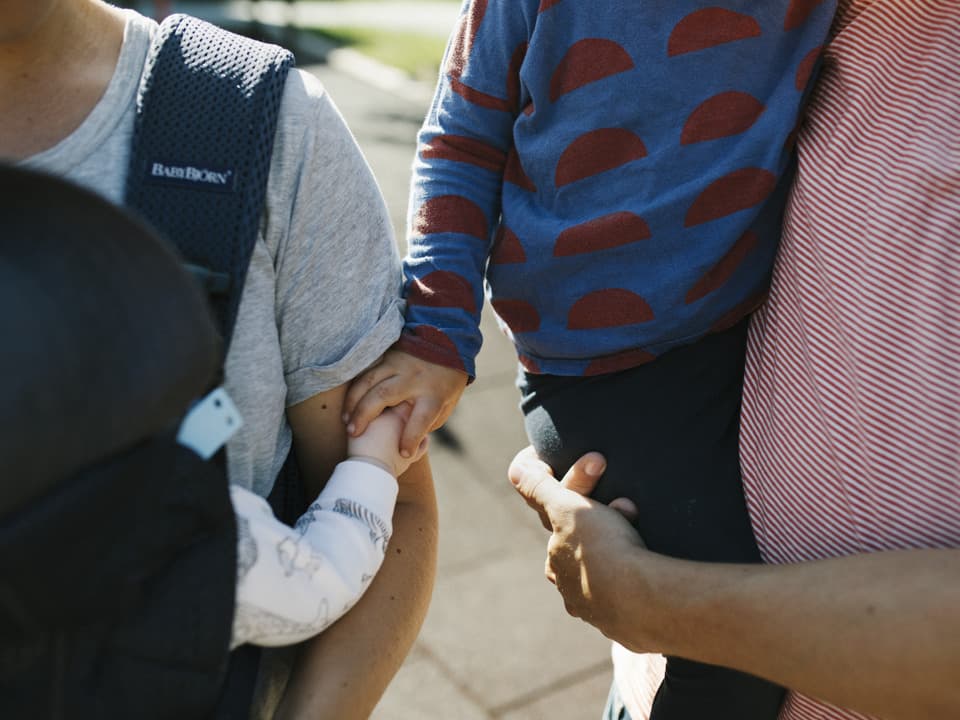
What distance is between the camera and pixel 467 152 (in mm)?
1827

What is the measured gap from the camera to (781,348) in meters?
1.55

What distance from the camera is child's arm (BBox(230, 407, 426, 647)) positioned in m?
1.27

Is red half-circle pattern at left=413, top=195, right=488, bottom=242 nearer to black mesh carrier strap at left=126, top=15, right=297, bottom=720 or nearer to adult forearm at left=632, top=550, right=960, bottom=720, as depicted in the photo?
black mesh carrier strap at left=126, top=15, right=297, bottom=720

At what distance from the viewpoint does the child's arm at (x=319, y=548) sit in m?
1.27

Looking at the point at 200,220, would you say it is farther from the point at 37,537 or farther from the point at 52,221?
the point at 37,537

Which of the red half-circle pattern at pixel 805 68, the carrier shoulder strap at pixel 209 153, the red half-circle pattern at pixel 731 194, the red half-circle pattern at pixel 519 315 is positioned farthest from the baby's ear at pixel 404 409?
the red half-circle pattern at pixel 805 68

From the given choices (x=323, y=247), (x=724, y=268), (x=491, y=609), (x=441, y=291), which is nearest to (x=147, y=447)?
(x=323, y=247)

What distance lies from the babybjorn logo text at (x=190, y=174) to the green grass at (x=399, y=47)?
10543mm

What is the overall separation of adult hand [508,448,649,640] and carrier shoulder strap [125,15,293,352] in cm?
62

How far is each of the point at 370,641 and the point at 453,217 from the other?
663mm

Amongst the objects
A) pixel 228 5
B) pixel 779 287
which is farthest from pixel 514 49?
pixel 228 5

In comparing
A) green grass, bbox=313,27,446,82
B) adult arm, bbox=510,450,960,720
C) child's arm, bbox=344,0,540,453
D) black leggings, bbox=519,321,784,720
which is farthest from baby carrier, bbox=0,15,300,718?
green grass, bbox=313,27,446,82

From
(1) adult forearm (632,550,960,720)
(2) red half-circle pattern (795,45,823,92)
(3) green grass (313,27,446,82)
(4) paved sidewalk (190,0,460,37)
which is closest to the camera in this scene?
(1) adult forearm (632,550,960,720)

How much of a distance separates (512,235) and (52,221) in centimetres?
87
